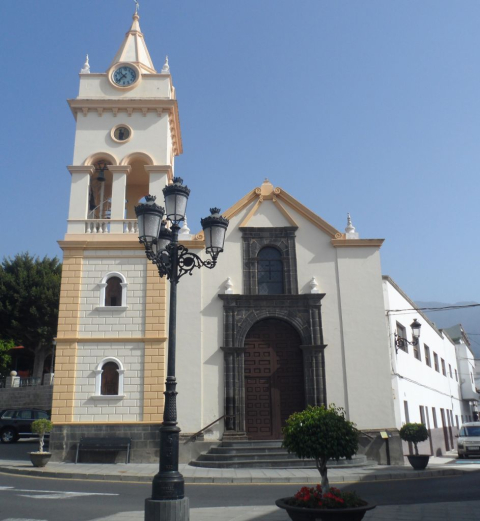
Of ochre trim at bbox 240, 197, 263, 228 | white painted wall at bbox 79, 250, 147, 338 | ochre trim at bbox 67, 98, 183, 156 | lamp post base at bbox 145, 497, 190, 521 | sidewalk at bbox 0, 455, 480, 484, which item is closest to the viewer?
lamp post base at bbox 145, 497, 190, 521

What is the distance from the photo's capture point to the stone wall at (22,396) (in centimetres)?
3416

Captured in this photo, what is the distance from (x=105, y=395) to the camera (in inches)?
735

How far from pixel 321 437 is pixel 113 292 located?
42.8ft

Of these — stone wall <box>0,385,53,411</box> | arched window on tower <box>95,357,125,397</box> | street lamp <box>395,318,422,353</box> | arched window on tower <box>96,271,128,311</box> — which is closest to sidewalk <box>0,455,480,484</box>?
arched window on tower <box>95,357,125,397</box>

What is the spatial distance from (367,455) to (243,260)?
8.16 m

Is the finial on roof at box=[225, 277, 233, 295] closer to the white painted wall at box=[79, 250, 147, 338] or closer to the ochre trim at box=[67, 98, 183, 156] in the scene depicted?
the white painted wall at box=[79, 250, 147, 338]

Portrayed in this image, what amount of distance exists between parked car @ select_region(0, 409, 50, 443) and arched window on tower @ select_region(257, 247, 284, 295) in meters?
13.2

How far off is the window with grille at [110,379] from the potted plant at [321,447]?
434 inches

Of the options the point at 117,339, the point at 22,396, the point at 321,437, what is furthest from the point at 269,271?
the point at 22,396

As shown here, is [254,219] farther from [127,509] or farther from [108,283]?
[127,509]

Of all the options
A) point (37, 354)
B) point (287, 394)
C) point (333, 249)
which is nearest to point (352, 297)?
point (333, 249)

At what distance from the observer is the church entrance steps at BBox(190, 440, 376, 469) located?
660 inches

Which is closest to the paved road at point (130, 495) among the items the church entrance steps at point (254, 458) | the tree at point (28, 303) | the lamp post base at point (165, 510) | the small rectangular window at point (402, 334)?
the lamp post base at point (165, 510)

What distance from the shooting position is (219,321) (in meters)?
19.7
